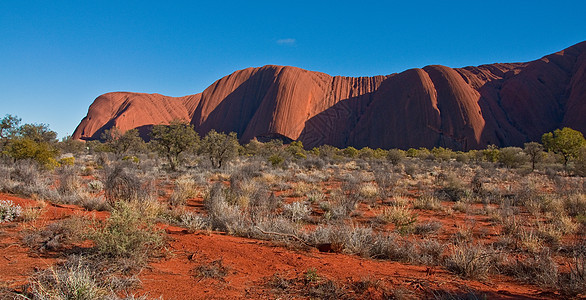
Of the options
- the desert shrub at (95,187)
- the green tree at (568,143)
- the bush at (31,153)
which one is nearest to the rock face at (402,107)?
the green tree at (568,143)

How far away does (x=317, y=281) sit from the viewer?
10.9ft

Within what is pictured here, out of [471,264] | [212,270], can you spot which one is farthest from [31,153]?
[471,264]

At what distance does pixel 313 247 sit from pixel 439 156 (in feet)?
109

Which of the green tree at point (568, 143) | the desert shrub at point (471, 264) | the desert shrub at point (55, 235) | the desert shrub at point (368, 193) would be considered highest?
the green tree at point (568, 143)

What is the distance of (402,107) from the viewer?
5972 cm

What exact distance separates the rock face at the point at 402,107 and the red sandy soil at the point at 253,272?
54677 mm

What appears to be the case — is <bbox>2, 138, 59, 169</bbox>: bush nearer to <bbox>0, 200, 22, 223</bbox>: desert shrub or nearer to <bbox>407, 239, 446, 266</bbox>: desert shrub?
<bbox>0, 200, 22, 223</bbox>: desert shrub

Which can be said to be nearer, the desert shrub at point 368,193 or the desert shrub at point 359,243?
the desert shrub at point 359,243

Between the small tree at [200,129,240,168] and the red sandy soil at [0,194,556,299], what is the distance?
562 inches

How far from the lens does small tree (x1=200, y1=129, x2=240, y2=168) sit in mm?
19016

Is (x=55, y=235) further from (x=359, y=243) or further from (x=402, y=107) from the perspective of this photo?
(x=402, y=107)

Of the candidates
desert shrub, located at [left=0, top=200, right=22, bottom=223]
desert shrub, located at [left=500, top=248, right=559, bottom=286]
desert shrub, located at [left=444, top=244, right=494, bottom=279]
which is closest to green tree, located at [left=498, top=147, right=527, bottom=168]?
desert shrub, located at [left=500, top=248, right=559, bottom=286]

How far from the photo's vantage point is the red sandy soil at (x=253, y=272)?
Answer: 10.2 feet

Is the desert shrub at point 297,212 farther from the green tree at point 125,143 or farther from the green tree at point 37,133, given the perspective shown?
the green tree at point 125,143
